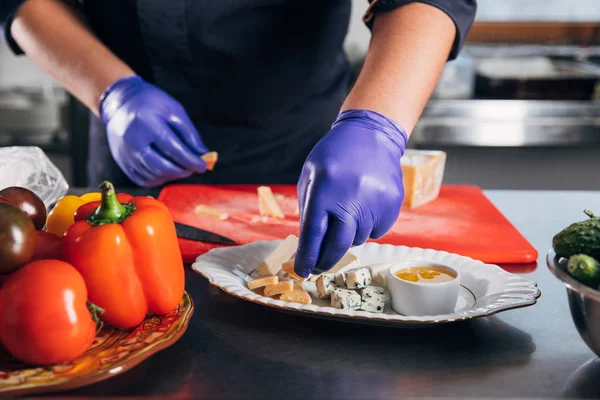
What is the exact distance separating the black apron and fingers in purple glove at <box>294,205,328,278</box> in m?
0.80

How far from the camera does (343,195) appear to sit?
984mm

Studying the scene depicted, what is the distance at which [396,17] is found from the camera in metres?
1.35

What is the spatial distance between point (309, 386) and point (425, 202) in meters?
0.89

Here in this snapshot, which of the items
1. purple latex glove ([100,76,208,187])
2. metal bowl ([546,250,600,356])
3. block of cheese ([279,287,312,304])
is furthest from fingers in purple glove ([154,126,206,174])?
metal bowl ([546,250,600,356])

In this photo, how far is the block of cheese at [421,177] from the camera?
4.89 ft

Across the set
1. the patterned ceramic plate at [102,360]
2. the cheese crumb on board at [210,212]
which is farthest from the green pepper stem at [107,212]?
the cheese crumb on board at [210,212]

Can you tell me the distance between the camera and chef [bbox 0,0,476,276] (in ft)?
4.24

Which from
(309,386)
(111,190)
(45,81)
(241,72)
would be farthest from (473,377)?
(45,81)

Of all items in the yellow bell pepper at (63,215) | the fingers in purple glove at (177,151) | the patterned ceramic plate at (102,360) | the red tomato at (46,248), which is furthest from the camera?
the fingers in purple glove at (177,151)

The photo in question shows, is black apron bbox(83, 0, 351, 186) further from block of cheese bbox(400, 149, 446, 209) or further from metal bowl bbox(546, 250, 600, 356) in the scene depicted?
metal bowl bbox(546, 250, 600, 356)

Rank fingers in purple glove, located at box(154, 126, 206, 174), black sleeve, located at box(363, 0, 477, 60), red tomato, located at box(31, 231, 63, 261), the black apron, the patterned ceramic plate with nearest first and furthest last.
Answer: the patterned ceramic plate < red tomato, located at box(31, 231, 63, 261) < black sleeve, located at box(363, 0, 477, 60) < fingers in purple glove, located at box(154, 126, 206, 174) < the black apron

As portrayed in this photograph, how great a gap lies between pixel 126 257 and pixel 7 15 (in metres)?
1.18

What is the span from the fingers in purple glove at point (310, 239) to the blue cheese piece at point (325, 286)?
3 centimetres

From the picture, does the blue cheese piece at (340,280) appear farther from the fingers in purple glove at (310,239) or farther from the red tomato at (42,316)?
the red tomato at (42,316)
